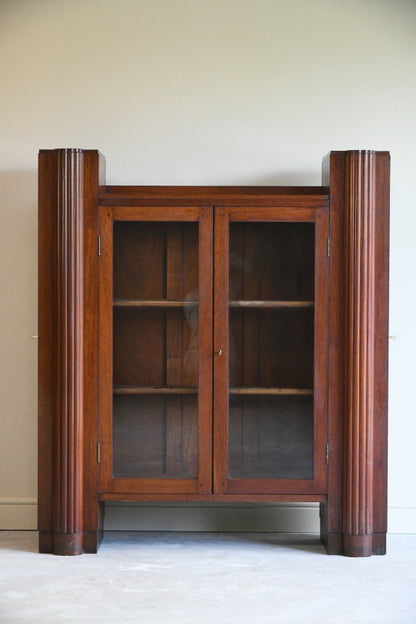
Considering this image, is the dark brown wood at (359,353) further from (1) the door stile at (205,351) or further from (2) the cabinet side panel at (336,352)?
(1) the door stile at (205,351)

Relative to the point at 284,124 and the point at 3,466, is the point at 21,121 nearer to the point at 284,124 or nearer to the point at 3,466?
the point at 284,124

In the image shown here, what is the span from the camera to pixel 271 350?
2.99 m

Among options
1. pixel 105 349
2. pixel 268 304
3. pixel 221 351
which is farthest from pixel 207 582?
pixel 268 304

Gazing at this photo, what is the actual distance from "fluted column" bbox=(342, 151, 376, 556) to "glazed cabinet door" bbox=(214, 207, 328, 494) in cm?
10

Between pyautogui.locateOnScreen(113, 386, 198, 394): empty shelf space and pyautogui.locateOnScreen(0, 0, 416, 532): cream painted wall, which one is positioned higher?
pyautogui.locateOnScreen(0, 0, 416, 532): cream painted wall

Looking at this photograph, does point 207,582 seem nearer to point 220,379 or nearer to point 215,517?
point 215,517

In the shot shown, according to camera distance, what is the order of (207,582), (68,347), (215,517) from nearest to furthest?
(207,582), (68,347), (215,517)

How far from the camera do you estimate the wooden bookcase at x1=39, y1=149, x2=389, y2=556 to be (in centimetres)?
294

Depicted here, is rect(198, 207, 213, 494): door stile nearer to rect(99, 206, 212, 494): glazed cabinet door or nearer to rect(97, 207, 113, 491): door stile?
rect(99, 206, 212, 494): glazed cabinet door

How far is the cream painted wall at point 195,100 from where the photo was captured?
3.38m

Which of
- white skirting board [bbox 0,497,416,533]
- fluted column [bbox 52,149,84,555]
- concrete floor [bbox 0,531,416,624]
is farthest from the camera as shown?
white skirting board [bbox 0,497,416,533]

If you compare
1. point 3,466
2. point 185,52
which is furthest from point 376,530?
point 185,52

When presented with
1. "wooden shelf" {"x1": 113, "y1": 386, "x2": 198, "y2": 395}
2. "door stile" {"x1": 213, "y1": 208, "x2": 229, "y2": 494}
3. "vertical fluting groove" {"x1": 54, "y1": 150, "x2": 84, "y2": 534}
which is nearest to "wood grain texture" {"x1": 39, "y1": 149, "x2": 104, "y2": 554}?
"vertical fluting groove" {"x1": 54, "y1": 150, "x2": 84, "y2": 534}

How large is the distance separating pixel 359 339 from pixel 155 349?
0.86 metres
